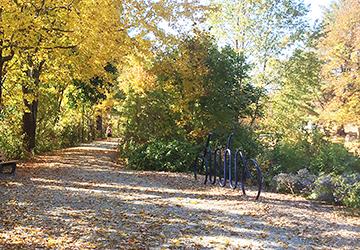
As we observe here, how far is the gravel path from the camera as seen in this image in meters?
4.98

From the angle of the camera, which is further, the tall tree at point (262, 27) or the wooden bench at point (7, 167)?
the tall tree at point (262, 27)

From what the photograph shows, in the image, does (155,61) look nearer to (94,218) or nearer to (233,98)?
(233,98)

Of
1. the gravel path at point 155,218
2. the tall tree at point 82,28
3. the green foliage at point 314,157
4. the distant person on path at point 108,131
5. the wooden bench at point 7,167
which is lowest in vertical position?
the gravel path at point 155,218

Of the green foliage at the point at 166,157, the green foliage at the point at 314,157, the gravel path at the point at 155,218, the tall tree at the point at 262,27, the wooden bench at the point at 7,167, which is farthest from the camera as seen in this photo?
the tall tree at the point at 262,27

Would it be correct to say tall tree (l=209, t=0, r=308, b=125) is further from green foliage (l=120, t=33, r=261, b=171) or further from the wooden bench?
the wooden bench

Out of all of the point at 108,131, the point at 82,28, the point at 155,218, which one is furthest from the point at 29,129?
the point at 108,131

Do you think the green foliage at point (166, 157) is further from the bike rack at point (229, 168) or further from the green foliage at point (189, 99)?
the bike rack at point (229, 168)

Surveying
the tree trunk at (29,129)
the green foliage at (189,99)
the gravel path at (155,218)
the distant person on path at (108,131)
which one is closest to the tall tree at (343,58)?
the green foliage at (189,99)

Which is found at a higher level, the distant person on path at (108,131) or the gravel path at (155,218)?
the distant person on path at (108,131)

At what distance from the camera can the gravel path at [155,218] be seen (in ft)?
16.4

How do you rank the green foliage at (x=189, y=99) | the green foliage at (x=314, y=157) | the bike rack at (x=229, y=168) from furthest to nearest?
the green foliage at (x=189, y=99), the green foliage at (x=314, y=157), the bike rack at (x=229, y=168)

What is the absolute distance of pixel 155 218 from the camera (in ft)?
20.1

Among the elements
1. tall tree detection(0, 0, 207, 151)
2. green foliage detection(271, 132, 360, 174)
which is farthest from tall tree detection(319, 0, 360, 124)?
tall tree detection(0, 0, 207, 151)

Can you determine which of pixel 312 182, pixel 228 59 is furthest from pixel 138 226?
pixel 228 59
